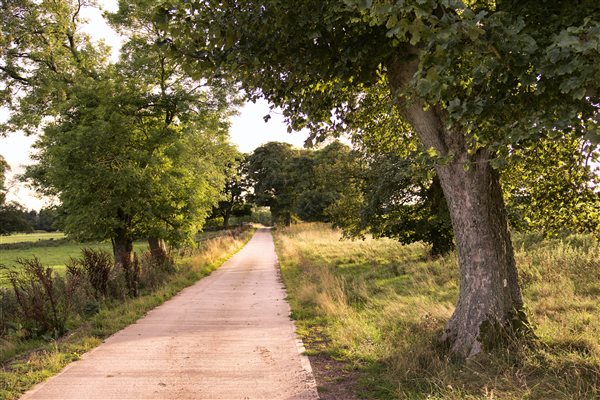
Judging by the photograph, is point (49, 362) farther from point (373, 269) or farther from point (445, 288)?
point (373, 269)

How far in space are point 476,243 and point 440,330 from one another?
1.63 m

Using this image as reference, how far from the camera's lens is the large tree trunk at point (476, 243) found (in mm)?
5555

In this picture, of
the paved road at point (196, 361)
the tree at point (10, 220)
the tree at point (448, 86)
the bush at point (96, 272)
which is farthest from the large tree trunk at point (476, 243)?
the tree at point (10, 220)

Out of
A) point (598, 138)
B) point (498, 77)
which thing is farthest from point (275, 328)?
point (598, 138)

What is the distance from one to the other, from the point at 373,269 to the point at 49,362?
1198 cm

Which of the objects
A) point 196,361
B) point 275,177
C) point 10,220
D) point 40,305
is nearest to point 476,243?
point 196,361

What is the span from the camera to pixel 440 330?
6504mm

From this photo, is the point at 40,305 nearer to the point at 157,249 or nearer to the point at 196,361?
the point at 196,361

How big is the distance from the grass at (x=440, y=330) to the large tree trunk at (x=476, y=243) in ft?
1.13

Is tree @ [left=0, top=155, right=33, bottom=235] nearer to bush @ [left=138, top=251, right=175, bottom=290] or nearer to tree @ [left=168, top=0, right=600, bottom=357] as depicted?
bush @ [left=138, top=251, right=175, bottom=290]

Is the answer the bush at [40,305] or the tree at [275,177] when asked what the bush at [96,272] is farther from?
the tree at [275,177]

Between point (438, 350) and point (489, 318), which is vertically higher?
point (489, 318)

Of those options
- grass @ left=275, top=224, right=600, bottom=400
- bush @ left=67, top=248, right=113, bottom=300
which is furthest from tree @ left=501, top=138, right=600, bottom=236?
bush @ left=67, top=248, right=113, bottom=300

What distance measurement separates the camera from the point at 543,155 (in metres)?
5.95
